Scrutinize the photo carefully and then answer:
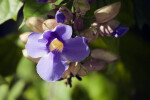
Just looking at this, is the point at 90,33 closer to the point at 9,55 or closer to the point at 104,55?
the point at 104,55

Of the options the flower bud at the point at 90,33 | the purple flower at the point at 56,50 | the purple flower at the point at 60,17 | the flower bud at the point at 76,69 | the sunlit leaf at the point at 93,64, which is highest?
the purple flower at the point at 60,17

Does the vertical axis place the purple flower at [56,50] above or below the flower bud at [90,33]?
above

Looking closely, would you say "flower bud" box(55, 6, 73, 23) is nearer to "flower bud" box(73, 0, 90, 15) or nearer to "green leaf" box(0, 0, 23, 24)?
"flower bud" box(73, 0, 90, 15)

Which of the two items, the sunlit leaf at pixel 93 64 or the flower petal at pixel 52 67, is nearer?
the flower petal at pixel 52 67

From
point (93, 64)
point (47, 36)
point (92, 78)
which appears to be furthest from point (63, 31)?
point (92, 78)

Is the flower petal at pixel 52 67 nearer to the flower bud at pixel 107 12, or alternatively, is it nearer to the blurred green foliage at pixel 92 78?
the flower bud at pixel 107 12

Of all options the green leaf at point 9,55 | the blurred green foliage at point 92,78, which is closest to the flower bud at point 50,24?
the blurred green foliage at point 92,78
